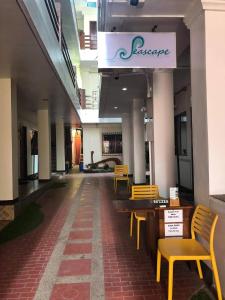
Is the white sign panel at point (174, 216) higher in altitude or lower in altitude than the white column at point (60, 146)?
lower

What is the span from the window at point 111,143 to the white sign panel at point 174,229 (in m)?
13.8

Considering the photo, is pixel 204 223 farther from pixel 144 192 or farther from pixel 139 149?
pixel 139 149

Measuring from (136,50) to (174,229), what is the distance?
7.23ft

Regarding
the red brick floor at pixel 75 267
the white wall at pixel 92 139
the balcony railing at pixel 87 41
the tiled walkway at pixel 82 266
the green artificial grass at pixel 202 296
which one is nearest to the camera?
the green artificial grass at pixel 202 296

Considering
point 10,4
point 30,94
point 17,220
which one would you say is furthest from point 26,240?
point 30,94

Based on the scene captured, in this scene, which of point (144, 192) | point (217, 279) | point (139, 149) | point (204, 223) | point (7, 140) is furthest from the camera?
point (139, 149)

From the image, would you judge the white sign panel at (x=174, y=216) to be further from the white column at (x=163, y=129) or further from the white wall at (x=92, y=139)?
the white wall at (x=92, y=139)

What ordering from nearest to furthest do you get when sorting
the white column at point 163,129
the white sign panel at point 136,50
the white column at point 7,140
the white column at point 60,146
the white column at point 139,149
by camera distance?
the white sign panel at point 136,50
the white column at point 163,129
the white column at point 7,140
the white column at point 139,149
the white column at point 60,146

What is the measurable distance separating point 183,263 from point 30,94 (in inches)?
214

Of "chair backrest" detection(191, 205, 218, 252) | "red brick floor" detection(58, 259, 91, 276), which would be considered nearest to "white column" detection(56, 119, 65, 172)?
"red brick floor" detection(58, 259, 91, 276)

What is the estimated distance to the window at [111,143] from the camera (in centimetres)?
1678

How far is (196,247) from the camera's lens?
2.57 metres

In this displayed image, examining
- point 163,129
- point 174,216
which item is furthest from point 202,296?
point 163,129

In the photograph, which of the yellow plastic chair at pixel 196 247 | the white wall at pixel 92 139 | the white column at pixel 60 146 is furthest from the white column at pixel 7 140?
the white wall at pixel 92 139
